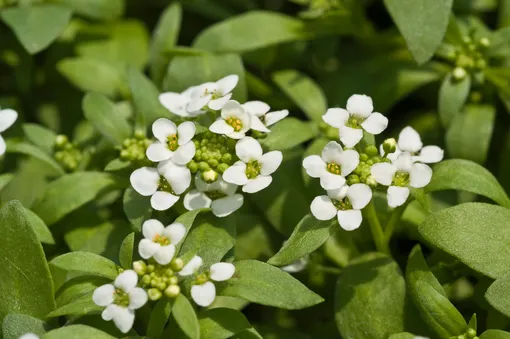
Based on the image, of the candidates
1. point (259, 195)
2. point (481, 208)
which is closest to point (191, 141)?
point (259, 195)

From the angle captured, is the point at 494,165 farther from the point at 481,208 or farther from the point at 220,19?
the point at 220,19

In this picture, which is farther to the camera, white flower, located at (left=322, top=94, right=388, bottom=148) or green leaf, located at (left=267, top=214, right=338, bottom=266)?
white flower, located at (left=322, top=94, right=388, bottom=148)

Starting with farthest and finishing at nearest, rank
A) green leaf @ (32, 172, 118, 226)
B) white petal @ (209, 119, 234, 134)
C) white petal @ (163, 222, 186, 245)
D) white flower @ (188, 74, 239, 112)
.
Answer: green leaf @ (32, 172, 118, 226) → white flower @ (188, 74, 239, 112) → white petal @ (209, 119, 234, 134) → white petal @ (163, 222, 186, 245)

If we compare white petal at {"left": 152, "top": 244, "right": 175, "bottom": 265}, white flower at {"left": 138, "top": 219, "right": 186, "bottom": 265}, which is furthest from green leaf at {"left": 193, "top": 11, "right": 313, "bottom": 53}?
white petal at {"left": 152, "top": 244, "right": 175, "bottom": 265}

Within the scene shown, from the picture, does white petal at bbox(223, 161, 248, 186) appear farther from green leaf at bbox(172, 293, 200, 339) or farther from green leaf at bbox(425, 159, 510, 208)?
green leaf at bbox(425, 159, 510, 208)

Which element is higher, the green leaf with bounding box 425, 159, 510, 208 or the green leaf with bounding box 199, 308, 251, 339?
the green leaf with bounding box 425, 159, 510, 208

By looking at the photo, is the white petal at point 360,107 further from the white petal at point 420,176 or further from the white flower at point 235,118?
the white flower at point 235,118

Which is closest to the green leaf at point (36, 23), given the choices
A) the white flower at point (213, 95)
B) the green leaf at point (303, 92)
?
the white flower at point (213, 95)

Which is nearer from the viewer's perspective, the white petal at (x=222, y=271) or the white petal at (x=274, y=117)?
the white petal at (x=222, y=271)
